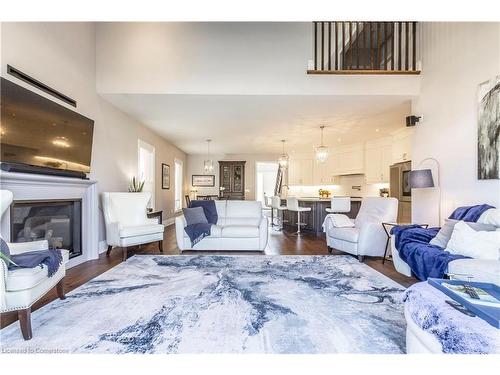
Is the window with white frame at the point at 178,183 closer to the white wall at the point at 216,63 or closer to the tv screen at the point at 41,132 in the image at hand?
the white wall at the point at 216,63

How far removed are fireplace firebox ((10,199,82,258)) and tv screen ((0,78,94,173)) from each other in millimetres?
480

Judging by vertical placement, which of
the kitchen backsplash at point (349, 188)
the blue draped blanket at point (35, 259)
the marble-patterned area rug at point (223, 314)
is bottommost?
the marble-patterned area rug at point (223, 314)

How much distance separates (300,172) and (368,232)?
18.6 ft

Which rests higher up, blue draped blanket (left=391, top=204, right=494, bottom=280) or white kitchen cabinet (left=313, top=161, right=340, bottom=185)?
white kitchen cabinet (left=313, top=161, right=340, bottom=185)

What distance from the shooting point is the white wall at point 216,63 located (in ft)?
12.7

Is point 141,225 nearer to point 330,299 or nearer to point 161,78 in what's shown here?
point 161,78

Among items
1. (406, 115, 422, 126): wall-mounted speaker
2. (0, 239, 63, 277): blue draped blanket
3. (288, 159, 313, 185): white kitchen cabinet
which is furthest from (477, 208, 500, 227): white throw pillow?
(288, 159, 313, 185): white kitchen cabinet

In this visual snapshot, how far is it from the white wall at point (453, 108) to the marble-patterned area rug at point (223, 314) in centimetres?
154

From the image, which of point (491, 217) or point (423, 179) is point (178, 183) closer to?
point (423, 179)

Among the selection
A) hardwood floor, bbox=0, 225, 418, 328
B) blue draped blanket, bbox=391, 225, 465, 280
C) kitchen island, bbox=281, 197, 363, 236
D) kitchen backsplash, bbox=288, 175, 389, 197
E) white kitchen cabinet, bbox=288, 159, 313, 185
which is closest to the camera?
blue draped blanket, bbox=391, 225, 465, 280

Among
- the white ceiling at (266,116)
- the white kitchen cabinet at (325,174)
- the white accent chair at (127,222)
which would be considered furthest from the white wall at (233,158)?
the white accent chair at (127,222)

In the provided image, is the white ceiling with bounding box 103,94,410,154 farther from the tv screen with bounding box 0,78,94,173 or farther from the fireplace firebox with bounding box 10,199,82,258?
the fireplace firebox with bounding box 10,199,82,258

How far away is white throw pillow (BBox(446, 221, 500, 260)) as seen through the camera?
214cm

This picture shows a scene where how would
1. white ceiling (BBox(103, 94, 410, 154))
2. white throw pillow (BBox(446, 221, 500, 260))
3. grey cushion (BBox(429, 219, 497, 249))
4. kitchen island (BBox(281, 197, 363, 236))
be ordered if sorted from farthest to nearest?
kitchen island (BBox(281, 197, 363, 236)) → white ceiling (BBox(103, 94, 410, 154)) → grey cushion (BBox(429, 219, 497, 249)) → white throw pillow (BBox(446, 221, 500, 260))
